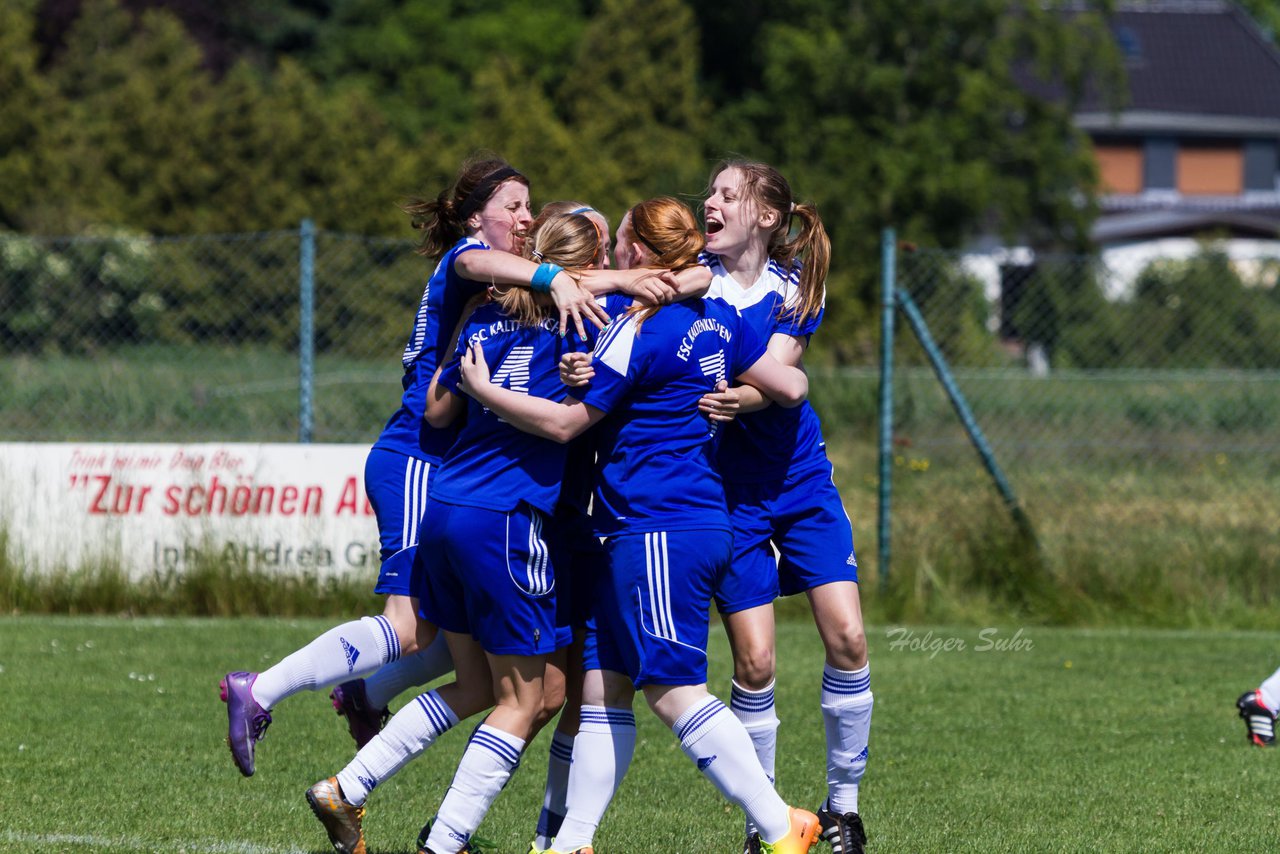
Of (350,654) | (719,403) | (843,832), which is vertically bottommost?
(843,832)

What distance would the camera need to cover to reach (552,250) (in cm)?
436

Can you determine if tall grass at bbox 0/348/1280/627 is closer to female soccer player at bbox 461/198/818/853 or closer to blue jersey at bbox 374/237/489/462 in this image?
blue jersey at bbox 374/237/489/462

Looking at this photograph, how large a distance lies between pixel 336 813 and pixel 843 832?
1.43 metres

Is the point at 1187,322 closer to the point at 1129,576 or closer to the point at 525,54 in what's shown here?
the point at 1129,576

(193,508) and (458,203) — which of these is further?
(193,508)

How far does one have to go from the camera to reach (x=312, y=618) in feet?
31.3

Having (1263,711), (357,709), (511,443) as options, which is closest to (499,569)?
(511,443)

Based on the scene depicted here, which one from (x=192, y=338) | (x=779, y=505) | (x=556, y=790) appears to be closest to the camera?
(x=556, y=790)

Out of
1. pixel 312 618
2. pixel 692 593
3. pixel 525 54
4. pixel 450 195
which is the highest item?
pixel 525 54

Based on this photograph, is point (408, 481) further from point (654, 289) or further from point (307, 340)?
point (307, 340)

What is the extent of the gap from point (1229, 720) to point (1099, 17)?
28.5 metres

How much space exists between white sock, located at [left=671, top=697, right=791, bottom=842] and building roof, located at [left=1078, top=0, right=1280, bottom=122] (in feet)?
183

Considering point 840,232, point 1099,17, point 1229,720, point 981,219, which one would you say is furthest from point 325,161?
point 1229,720

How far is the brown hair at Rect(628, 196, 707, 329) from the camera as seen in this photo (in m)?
4.34
